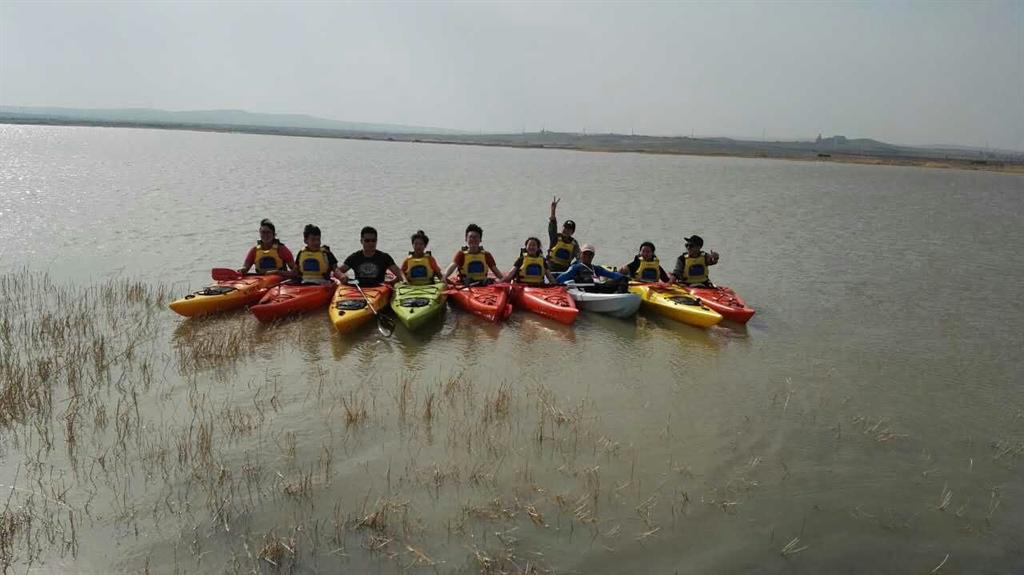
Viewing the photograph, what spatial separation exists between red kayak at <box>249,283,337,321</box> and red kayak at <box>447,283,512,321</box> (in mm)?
1983

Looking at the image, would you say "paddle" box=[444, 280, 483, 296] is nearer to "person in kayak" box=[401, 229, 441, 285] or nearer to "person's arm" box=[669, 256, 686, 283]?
"person in kayak" box=[401, 229, 441, 285]

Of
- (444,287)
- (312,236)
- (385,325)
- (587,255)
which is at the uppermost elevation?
(312,236)

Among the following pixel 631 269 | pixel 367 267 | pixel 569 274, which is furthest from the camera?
pixel 631 269

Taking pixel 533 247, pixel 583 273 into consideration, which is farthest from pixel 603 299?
pixel 533 247

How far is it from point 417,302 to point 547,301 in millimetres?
2077

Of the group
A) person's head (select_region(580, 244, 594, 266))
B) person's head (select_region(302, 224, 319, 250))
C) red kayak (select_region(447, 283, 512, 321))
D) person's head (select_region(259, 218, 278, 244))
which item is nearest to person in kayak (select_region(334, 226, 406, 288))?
person's head (select_region(302, 224, 319, 250))

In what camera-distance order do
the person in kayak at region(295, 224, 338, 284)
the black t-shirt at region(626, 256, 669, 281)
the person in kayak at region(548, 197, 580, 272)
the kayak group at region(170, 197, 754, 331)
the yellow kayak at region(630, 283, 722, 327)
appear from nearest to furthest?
the kayak group at region(170, 197, 754, 331)
the yellow kayak at region(630, 283, 722, 327)
the person in kayak at region(295, 224, 338, 284)
the black t-shirt at region(626, 256, 669, 281)
the person in kayak at region(548, 197, 580, 272)

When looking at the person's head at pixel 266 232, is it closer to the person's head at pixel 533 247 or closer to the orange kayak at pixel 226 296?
the orange kayak at pixel 226 296

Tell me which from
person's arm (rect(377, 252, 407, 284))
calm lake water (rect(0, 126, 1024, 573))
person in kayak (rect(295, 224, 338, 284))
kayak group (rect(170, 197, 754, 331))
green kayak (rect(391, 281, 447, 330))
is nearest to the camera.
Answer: calm lake water (rect(0, 126, 1024, 573))

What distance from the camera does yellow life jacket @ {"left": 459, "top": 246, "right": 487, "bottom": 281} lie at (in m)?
11.2

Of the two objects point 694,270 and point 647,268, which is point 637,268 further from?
point 694,270

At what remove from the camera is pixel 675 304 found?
10.5 m

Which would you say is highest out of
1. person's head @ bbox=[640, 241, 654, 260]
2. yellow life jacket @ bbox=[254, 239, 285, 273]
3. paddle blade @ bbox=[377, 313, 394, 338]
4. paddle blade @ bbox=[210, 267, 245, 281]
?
person's head @ bbox=[640, 241, 654, 260]

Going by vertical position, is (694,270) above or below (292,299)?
above
